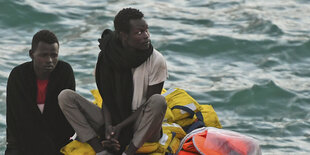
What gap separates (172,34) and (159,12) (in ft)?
3.19

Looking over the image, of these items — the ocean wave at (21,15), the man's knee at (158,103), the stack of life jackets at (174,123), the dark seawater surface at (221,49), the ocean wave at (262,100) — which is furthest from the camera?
the ocean wave at (21,15)

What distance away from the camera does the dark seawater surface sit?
32.2 feet

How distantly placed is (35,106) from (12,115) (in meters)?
0.19

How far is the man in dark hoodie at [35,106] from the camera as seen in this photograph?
18.2 feet

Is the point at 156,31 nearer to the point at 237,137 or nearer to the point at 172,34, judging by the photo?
the point at 172,34

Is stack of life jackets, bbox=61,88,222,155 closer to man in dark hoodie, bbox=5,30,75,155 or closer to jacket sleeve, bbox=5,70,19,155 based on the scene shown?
man in dark hoodie, bbox=5,30,75,155

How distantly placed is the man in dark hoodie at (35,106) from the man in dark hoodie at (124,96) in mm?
227

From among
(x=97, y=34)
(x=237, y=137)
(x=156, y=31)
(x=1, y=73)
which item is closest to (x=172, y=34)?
(x=156, y=31)

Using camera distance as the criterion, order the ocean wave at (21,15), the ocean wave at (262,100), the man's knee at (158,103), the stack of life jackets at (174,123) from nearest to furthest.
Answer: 1. the man's knee at (158,103)
2. the stack of life jackets at (174,123)
3. the ocean wave at (262,100)
4. the ocean wave at (21,15)

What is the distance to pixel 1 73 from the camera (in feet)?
33.7

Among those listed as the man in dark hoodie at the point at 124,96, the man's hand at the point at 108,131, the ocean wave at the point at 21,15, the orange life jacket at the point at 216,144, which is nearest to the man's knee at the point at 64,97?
the man in dark hoodie at the point at 124,96

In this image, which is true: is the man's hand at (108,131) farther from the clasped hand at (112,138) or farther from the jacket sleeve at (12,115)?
the jacket sleeve at (12,115)

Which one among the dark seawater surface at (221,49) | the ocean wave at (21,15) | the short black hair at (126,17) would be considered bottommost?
the dark seawater surface at (221,49)

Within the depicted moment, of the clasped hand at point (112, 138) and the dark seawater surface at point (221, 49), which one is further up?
the clasped hand at point (112, 138)
